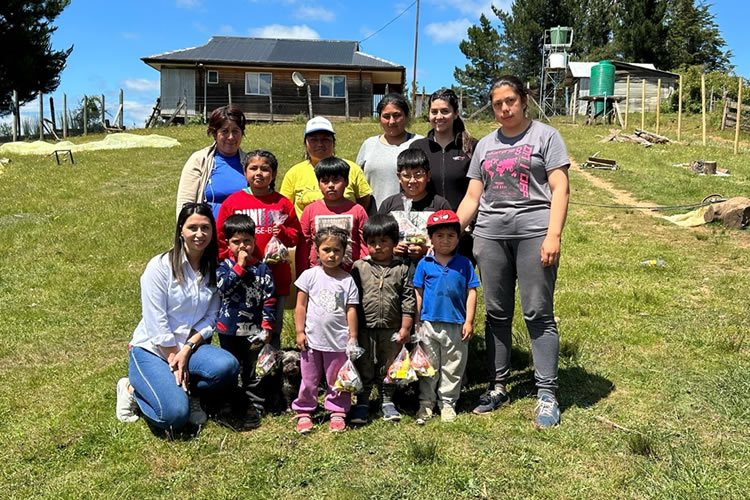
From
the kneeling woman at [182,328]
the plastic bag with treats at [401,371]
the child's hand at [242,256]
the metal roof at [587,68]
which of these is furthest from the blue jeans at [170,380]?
the metal roof at [587,68]

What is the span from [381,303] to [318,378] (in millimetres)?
638

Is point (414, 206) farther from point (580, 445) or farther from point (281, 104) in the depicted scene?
point (281, 104)

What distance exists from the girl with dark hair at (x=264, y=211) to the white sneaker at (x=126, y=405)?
3.32 feet

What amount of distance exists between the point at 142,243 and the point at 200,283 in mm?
5359

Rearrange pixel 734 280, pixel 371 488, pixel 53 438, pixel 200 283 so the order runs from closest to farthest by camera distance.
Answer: pixel 371 488
pixel 53 438
pixel 200 283
pixel 734 280

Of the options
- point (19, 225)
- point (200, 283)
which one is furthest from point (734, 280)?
point (19, 225)

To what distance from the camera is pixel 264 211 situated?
3.81 meters

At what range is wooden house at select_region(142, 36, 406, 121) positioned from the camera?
94.8 feet

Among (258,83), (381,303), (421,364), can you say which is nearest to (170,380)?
(381,303)

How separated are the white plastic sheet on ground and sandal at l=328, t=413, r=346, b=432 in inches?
651

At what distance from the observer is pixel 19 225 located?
365 inches

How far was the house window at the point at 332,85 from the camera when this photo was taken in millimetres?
29531

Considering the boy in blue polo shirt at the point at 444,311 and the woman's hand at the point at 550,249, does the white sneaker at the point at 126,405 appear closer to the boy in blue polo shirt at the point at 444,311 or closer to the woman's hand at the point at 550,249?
the boy in blue polo shirt at the point at 444,311

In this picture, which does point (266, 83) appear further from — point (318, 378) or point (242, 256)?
point (318, 378)
